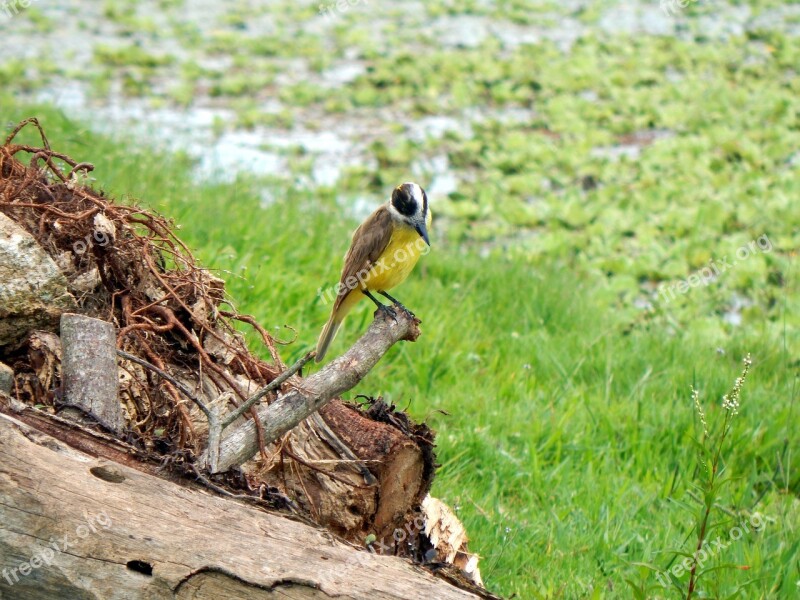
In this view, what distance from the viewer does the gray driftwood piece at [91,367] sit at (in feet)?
11.1

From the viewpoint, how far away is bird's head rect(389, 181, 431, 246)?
5434 mm

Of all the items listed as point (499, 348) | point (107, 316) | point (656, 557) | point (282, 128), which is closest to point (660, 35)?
point (282, 128)

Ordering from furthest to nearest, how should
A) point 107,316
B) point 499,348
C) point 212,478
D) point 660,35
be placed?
point 660,35
point 499,348
point 107,316
point 212,478

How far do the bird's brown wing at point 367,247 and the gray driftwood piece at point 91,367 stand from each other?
7.35 feet

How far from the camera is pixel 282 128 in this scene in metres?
13.0

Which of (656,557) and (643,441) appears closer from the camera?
(656,557)

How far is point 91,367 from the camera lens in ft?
11.2

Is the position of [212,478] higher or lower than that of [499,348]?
higher

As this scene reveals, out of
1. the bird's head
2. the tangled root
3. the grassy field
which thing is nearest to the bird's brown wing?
the bird's head

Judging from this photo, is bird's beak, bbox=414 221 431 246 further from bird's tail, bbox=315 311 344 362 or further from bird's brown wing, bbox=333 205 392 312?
bird's tail, bbox=315 311 344 362

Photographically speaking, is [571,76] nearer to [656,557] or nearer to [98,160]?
[98,160]

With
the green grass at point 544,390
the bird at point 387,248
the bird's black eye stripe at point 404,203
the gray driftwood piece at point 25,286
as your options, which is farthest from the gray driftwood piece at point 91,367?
the bird's black eye stripe at point 404,203

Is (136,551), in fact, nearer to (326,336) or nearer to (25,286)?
(25,286)

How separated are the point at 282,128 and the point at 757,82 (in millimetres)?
6924
